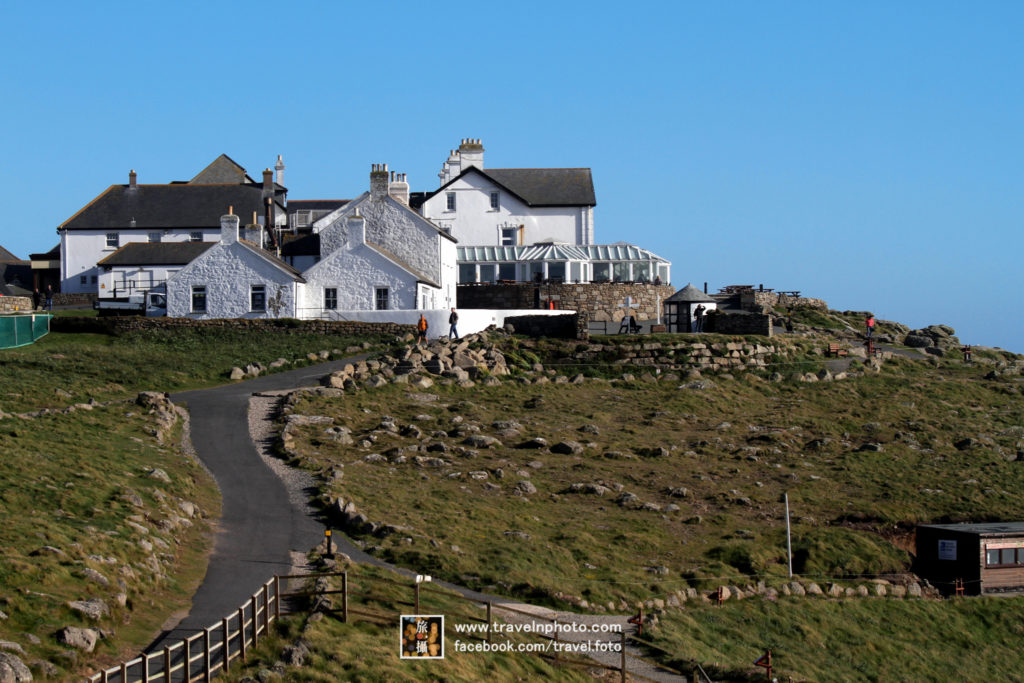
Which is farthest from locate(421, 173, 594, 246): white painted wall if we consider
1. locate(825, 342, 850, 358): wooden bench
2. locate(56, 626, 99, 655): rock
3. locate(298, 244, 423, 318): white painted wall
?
locate(56, 626, 99, 655): rock

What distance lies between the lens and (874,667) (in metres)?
24.9

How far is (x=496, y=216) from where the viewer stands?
80312 mm

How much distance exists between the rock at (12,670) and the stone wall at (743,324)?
147 feet

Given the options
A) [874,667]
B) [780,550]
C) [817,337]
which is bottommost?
[874,667]

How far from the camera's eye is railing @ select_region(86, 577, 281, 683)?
15555mm

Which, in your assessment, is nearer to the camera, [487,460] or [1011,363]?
[487,460]

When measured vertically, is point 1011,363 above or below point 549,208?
below

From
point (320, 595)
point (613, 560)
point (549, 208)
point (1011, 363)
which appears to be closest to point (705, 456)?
point (613, 560)

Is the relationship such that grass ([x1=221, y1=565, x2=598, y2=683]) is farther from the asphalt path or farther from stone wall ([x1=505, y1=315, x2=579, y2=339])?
stone wall ([x1=505, y1=315, x2=579, y2=339])

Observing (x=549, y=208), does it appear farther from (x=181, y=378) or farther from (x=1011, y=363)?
(x=181, y=378)

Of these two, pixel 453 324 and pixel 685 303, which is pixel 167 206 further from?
pixel 685 303

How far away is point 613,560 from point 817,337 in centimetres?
4107

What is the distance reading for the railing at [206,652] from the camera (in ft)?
51.0

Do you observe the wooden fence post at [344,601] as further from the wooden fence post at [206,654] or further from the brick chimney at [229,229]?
the brick chimney at [229,229]
